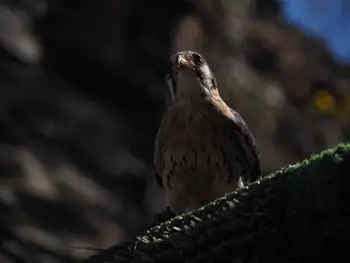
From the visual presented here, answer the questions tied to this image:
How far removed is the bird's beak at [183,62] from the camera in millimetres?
3424

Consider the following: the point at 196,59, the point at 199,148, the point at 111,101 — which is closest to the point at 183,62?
the point at 196,59

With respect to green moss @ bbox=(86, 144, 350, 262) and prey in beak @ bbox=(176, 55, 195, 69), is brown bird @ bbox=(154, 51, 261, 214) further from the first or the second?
green moss @ bbox=(86, 144, 350, 262)

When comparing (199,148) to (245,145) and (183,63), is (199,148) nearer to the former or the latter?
(245,145)

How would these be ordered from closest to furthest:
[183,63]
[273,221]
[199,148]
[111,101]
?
1. [273,221]
2. [199,148]
3. [183,63]
4. [111,101]

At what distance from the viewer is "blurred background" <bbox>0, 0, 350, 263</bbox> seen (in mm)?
7926

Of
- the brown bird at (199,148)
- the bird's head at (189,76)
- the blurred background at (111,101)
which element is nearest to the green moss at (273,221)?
the brown bird at (199,148)

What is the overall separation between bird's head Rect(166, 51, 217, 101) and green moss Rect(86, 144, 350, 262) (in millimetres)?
1592

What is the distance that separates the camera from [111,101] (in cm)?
977

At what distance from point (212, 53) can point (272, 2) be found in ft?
9.61

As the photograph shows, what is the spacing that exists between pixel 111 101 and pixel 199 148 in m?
6.57

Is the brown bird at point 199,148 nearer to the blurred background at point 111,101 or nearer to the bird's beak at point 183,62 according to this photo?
the bird's beak at point 183,62

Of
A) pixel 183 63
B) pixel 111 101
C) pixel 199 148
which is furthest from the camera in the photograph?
pixel 111 101

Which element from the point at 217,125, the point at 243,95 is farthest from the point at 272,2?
the point at 217,125

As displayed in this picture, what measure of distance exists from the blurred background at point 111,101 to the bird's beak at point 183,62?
349 centimetres
